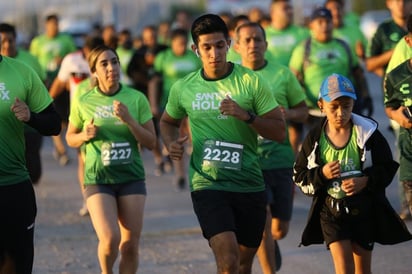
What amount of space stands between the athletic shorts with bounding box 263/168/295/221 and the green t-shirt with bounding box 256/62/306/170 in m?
0.06

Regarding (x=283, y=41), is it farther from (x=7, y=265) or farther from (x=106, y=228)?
(x=7, y=265)

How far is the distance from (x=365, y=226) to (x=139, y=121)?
2409 mm

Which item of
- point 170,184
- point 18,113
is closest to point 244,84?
point 18,113

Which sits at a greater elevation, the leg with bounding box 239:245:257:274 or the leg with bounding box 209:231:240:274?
the leg with bounding box 209:231:240:274

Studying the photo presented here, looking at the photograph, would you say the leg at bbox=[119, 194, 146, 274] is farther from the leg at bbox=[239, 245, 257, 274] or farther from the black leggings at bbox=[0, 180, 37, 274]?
the black leggings at bbox=[0, 180, 37, 274]

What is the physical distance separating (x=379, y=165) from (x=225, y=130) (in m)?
1.05

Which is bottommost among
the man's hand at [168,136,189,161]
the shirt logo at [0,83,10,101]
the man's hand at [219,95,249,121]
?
the man's hand at [168,136,189,161]

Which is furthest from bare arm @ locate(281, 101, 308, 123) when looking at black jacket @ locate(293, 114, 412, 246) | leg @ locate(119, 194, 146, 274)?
black jacket @ locate(293, 114, 412, 246)

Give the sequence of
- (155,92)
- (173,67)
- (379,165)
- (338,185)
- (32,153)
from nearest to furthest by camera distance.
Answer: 1. (379,165)
2. (338,185)
3. (32,153)
4. (173,67)
5. (155,92)

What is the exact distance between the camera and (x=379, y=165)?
728 cm

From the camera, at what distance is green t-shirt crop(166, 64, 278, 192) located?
7.69 meters

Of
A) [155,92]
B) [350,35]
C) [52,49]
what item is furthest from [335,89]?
[52,49]

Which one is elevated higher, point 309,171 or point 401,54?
point 401,54

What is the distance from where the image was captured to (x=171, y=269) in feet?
33.3
